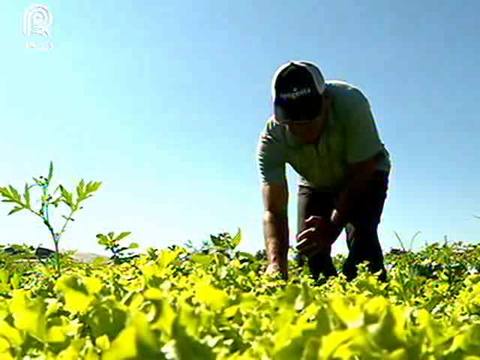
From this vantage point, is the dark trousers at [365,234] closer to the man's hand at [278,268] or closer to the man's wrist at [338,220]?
the man's wrist at [338,220]

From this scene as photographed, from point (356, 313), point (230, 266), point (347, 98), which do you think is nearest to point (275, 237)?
point (347, 98)

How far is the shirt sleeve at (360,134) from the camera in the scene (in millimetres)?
4078

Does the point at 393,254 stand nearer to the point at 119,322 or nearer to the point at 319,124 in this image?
the point at 319,124

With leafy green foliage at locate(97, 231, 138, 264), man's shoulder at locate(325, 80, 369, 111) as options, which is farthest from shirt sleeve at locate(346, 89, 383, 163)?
leafy green foliage at locate(97, 231, 138, 264)

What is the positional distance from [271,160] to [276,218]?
340 millimetres

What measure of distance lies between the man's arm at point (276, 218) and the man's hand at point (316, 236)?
25cm

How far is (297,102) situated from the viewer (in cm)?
383

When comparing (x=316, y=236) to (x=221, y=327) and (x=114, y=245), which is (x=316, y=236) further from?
(x=221, y=327)

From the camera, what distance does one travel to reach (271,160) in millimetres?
4430

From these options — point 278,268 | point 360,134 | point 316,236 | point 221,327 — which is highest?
point 360,134

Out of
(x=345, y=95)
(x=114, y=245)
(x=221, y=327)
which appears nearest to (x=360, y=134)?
(x=345, y=95)

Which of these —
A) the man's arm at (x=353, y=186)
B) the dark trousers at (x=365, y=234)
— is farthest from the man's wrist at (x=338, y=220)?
the dark trousers at (x=365, y=234)

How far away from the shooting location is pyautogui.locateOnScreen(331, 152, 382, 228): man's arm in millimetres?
3969

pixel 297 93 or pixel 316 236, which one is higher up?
pixel 297 93
